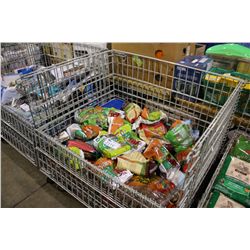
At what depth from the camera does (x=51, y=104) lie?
1.40 metres

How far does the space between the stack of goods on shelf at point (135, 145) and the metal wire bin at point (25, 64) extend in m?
0.20

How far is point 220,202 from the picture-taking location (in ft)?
3.34

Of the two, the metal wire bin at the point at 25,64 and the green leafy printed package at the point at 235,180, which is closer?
the green leafy printed package at the point at 235,180

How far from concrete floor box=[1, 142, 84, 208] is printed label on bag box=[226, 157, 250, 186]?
2.50 ft

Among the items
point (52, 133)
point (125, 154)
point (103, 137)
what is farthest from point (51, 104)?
point (125, 154)

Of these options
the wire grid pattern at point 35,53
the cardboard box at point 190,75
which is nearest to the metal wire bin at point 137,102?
the cardboard box at point 190,75

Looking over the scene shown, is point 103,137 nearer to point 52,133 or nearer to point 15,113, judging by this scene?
point 52,133

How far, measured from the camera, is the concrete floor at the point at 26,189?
4.25 feet

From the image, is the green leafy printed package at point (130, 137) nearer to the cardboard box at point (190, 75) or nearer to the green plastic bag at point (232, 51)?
the cardboard box at point (190, 75)

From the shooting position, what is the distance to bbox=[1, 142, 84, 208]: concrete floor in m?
1.29

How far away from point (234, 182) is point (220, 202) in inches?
4.8

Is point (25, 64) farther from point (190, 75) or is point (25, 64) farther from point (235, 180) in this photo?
point (235, 180)

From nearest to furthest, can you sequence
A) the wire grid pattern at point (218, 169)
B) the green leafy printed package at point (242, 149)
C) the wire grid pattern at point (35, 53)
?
the wire grid pattern at point (218, 169) < the green leafy printed package at point (242, 149) < the wire grid pattern at point (35, 53)

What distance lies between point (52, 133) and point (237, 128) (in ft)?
3.45
